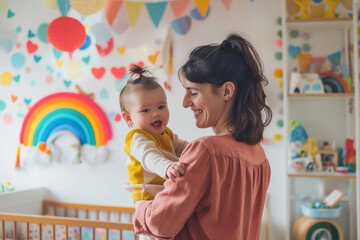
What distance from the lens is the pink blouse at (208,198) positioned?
2.89 feet

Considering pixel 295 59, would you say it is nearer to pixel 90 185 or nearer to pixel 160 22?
pixel 160 22

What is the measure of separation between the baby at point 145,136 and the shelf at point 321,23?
1.77 meters

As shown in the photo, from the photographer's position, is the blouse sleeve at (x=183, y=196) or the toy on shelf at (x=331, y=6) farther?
the toy on shelf at (x=331, y=6)

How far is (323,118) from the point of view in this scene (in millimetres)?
3018

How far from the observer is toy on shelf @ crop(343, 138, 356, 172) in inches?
112

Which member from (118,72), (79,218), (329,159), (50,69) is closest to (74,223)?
(79,218)

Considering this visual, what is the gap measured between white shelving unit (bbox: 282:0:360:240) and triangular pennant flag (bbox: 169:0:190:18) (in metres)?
0.79

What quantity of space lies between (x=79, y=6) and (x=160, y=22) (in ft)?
3.19

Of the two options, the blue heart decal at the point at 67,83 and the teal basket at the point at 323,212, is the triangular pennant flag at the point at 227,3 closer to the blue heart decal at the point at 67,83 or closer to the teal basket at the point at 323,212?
the blue heart decal at the point at 67,83

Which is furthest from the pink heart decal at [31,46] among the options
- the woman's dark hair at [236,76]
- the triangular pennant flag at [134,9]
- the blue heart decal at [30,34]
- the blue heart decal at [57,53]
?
the woman's dark hair at [236,76]

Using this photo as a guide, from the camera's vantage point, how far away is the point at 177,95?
3.23 metres

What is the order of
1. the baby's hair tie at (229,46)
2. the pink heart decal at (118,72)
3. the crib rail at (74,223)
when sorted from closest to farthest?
the baby's hair tie at (229,46), the crib rail at (74,223), the pink heart decal at (118,72)

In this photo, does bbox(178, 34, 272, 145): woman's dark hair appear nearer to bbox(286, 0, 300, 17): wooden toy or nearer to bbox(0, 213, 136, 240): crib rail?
bbox(0, 213, 136, 240): crib rail

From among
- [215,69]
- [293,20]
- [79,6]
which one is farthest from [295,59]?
[215,69]
